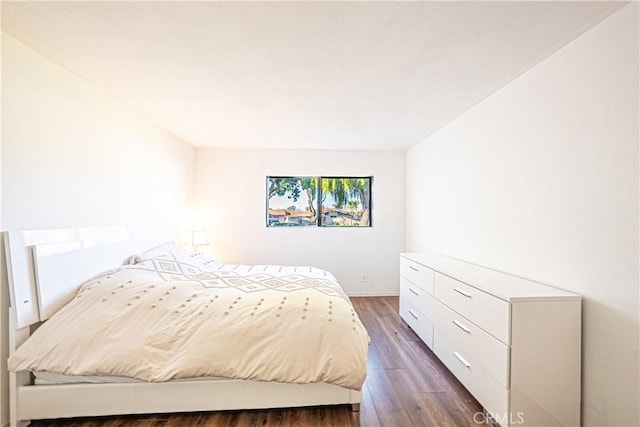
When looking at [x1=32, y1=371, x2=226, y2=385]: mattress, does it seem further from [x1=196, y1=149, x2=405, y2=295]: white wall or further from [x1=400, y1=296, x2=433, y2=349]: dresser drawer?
[x1=196, y1=149, x2=405, y2=295]: white wall

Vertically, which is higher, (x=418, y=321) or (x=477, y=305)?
(x=477, y=305)

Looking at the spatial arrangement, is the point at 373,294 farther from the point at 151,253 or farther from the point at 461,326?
the point at 151,253

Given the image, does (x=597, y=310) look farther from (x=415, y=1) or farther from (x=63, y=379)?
(x=63, y=379)

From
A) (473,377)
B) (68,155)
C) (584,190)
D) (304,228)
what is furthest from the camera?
(304,228)

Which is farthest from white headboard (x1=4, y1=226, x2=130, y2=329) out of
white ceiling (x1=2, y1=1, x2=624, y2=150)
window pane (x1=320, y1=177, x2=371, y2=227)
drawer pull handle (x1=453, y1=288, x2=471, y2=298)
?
window pane (x1=320, y1=177, x2=371, y2=227)

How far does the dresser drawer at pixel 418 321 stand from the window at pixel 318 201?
1.68 metres

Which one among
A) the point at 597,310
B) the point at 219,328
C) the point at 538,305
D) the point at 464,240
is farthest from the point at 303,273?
the point at 597,310

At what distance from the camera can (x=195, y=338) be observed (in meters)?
1.90

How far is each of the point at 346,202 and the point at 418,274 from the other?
2048mm

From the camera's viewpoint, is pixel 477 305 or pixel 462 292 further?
pixel 462 292

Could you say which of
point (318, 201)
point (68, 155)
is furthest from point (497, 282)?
point (68, 155)

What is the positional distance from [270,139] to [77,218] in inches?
94.0

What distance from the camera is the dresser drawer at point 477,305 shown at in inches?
69.3

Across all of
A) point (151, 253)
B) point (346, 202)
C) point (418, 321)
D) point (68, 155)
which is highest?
point (68, 155)
